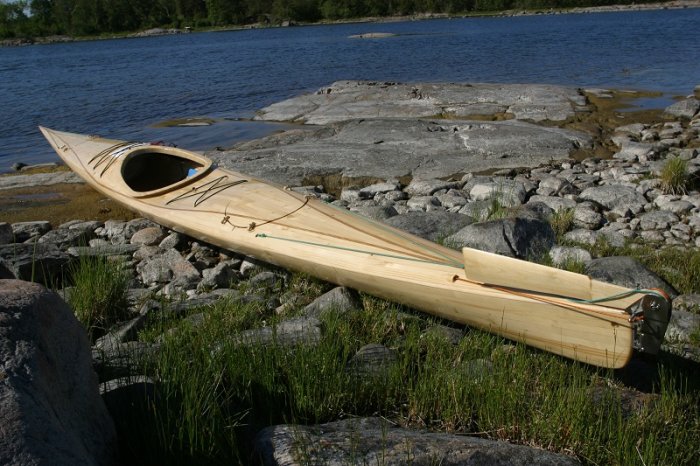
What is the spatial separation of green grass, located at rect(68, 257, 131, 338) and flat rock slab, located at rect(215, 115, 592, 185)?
160 inches

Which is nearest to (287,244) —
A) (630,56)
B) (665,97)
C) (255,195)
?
(255,195)

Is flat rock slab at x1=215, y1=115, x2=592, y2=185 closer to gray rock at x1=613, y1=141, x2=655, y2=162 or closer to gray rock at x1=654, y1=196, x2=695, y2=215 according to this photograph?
gray rock at x1=613, y1=141, x2=655, y2=162

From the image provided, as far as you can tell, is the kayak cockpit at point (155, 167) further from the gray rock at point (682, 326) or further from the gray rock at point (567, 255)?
the gray rock at point (682, 326)

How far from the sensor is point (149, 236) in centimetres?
653

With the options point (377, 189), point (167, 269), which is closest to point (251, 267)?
point (167, 269)

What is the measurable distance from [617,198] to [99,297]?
5119 millimetres

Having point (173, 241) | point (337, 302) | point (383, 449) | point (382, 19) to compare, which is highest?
point (382, 19)

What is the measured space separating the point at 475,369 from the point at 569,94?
1161 centimetres

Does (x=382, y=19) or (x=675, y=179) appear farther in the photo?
(x=382, y=19)

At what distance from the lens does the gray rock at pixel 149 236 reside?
648cm

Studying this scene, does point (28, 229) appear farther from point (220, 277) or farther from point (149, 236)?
point (220, 277)

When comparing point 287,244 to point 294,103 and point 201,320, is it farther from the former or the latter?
point 294,103

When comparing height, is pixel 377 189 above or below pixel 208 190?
below

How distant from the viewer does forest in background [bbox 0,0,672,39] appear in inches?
3056
